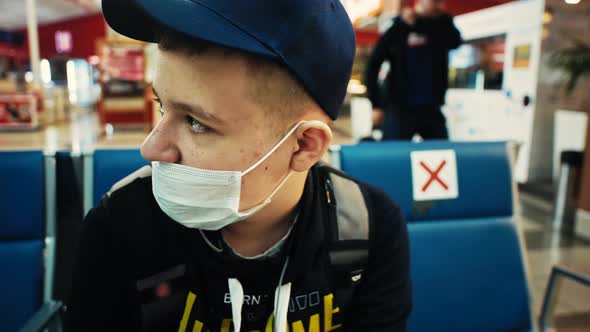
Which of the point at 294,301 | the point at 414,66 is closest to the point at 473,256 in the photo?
the point at 294,301

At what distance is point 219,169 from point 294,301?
295mm

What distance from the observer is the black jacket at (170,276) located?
81 centimetres

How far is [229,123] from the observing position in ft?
2.29

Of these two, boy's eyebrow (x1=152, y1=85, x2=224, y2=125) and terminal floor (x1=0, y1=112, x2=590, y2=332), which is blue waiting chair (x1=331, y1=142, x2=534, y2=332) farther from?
boy's eyebrow (x1=152, y1=85, x2=224, y2=125)

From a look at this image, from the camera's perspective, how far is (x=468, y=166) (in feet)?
4.72

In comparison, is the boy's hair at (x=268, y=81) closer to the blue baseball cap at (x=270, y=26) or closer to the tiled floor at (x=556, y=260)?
the blue baseball cap at (x=270, y=26)

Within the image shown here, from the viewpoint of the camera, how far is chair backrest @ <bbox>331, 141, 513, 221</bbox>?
1.36m

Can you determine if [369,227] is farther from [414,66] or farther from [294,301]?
[414,66]

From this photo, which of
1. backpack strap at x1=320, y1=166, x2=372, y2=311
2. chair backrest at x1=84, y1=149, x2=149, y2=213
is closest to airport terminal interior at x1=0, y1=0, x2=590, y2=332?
chair backrest at x1=84, y1=149, x2=149, y2=213

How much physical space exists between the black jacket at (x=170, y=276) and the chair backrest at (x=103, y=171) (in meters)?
0.38

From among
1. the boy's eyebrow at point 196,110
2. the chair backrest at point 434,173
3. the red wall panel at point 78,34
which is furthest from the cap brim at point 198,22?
the red wall panel at point 78,34

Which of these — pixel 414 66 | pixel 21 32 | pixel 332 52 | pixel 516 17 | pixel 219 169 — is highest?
pixel 21 32

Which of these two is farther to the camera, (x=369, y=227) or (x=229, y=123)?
(x=369, y=227)

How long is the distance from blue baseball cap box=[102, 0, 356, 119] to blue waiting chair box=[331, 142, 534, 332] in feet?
2.15
